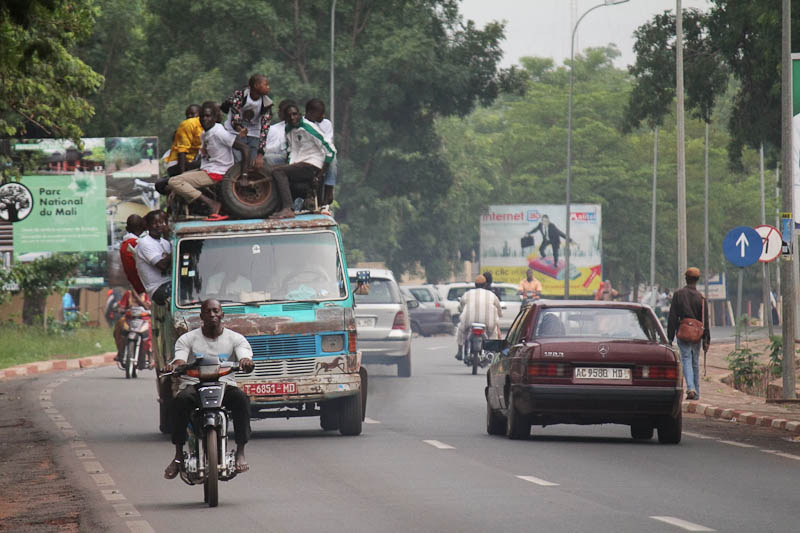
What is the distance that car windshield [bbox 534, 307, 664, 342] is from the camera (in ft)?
54.6

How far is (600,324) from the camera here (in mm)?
16641

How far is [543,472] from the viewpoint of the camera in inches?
540

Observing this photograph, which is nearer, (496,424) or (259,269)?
(259,269)

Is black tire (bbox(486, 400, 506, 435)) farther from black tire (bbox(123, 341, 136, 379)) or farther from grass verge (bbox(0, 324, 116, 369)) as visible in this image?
grass verge (bbox(0, 324, 116, 369))

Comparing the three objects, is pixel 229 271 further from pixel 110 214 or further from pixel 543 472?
pixel 110 214

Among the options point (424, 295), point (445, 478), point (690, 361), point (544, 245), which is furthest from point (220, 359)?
point (544, 245)

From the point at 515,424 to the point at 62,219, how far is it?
28.0 meters

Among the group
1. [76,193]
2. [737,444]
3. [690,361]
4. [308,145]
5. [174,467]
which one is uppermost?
[76,193]

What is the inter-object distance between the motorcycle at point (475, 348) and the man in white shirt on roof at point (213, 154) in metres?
12.8

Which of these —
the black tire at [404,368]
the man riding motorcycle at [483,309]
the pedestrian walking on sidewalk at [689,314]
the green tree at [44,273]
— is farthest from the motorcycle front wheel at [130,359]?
the pedestrian walking on sidewalk at [689,314]

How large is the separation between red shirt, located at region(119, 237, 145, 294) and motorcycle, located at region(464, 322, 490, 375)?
12.8 m

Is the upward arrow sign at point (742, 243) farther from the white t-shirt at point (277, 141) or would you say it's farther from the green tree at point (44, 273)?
the green tree at point (44, 273)

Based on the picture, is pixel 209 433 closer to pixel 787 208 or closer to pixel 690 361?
pixel 690 361

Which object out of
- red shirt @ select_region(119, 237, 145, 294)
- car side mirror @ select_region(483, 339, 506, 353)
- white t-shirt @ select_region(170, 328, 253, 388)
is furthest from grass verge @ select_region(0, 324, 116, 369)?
white t-shirt @ select_region(170, 328, 253, 388)
